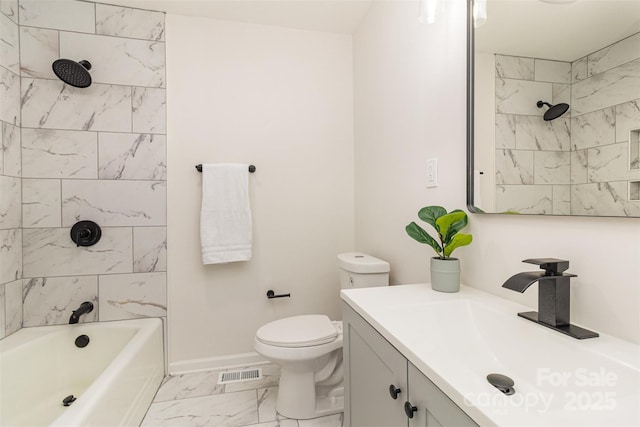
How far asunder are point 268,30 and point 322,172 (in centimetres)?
104

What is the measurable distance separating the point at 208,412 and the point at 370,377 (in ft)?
3.75

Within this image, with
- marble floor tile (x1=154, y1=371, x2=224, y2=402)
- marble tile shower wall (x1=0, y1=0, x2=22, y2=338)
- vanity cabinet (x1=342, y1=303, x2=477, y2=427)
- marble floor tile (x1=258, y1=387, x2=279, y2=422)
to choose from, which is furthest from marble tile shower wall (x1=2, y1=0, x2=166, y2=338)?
vanity cabinet (x1=342, y1=303, x2=477, y2=427)

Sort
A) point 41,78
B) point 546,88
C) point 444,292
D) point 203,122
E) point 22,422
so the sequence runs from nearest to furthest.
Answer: point 546,88 < point 444,292 < point 22,422 < point 41,78 < point 203,122

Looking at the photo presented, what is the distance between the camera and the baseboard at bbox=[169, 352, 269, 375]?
6.81 ft

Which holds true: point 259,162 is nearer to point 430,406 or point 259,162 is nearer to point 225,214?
point 225,214

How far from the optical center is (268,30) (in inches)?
86.8

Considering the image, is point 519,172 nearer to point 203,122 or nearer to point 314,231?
point 314,231

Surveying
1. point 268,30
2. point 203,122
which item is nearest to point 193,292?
point 203,122

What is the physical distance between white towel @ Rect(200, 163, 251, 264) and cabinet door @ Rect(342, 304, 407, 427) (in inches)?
43.2

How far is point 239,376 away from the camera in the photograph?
2.04 meters

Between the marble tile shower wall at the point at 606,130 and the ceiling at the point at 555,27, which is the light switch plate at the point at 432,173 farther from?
the marble tile shower wall at the point at 606,130

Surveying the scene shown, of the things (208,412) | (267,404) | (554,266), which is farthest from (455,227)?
(208,412)

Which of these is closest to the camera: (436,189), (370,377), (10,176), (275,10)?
(370,377)

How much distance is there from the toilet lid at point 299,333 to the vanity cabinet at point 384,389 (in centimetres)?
36
